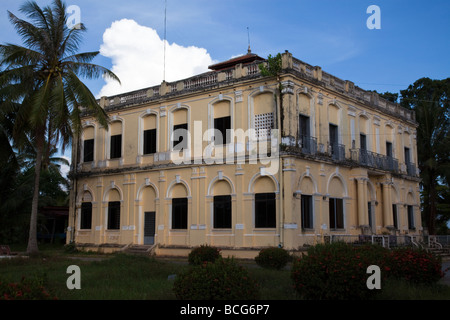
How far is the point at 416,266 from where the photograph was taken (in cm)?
1229

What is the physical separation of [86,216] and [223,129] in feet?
39.7

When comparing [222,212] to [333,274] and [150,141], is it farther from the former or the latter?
[333,274]

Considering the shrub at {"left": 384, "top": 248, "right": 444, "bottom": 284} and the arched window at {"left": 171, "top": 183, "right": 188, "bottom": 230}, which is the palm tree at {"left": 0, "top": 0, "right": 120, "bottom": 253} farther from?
the shrub at {"left": 384, "top": 248, "right": 444, "bottom": 284}

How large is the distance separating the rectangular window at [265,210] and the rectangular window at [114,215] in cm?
1019

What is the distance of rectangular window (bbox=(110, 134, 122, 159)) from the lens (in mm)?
29969

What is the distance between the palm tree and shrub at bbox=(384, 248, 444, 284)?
1631 centimetres

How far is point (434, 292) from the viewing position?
11.6 m

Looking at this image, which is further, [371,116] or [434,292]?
[371,116]

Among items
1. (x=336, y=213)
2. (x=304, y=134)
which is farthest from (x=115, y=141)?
(x=336, y=213)

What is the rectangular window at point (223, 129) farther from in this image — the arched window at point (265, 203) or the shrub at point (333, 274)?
the shrub at point (333, 274)

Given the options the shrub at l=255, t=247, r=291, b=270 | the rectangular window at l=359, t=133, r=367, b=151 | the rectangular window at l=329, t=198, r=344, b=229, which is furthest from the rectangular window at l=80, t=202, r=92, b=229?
the rectangular window at l=359, t=133, r=367, b=151

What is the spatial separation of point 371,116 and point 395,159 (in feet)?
12.6
